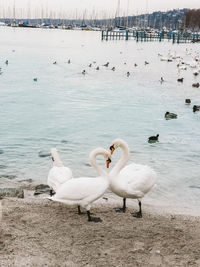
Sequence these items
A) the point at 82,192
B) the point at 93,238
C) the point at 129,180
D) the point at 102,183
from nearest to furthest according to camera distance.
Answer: the point at 93,238 < the point at 82,192 < the point at 102,183 < the point at 129,180

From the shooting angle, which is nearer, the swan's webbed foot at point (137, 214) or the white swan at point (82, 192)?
the white swan at point (82, 192)

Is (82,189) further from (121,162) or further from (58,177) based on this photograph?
(58,177)

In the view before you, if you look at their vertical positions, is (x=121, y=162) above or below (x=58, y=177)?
above

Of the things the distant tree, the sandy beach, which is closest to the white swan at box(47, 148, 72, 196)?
the sandy beach

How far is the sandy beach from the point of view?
17.8 ft

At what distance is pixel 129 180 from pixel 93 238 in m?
1.58

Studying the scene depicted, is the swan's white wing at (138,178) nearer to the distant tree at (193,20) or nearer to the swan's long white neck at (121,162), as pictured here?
the swan's long white neck at (121,162)

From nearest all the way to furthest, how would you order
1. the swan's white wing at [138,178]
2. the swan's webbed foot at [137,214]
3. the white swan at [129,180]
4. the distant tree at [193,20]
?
the white swan at [129,180] < the swan's white wing at [138,178] < the swan's webbed foot at [137,214] < the distant tree at [193,20]

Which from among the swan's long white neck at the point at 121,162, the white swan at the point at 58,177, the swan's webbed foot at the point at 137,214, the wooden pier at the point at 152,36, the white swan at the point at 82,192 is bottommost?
the swan's webbed foot at the point at 137,214

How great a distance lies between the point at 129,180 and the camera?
7227 millimetres

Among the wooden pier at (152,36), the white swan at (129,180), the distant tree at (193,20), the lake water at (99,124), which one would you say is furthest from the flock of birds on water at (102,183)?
the distant tree at (193,20)

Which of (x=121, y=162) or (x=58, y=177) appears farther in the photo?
(x=58, y=177)

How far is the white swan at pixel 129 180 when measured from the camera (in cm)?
707

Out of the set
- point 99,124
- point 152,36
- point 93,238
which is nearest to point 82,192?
point 93,238
